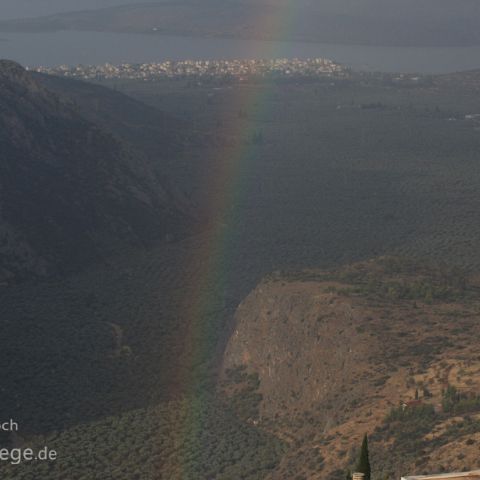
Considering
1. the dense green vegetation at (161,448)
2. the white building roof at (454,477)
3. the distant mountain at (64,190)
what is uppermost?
the distant mountain at (64,190)

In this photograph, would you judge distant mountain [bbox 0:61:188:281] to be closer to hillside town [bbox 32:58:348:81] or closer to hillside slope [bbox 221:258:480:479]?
hillside slope [bbox 221:258:480:479]

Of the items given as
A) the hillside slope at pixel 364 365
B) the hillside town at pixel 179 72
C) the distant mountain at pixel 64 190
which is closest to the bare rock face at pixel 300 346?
the hillside slope at pixel 364 365

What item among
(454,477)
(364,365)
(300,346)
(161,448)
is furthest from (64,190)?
(454,477)

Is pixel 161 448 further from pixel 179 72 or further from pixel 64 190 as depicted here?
pixel 179 72

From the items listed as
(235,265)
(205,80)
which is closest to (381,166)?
(235,265)

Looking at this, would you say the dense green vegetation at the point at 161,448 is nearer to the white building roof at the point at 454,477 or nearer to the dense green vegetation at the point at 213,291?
the dense green vegetation at the point at 213,291

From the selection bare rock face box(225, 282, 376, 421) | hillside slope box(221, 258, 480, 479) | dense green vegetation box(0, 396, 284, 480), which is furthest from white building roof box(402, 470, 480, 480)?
bare rock face box(225, 282, 376, 421)

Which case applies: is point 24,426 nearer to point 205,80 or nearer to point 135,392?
point 135,392
